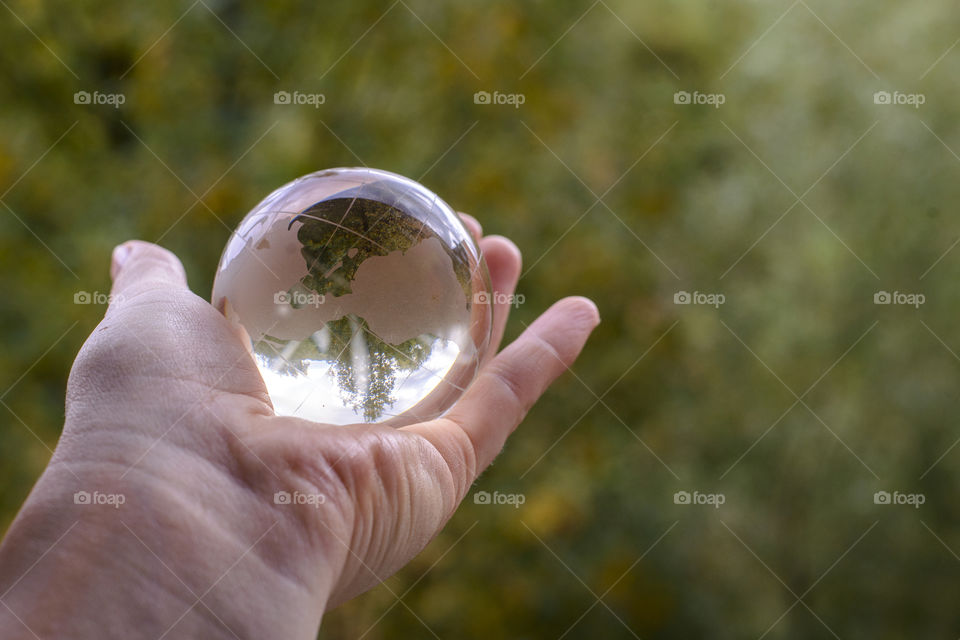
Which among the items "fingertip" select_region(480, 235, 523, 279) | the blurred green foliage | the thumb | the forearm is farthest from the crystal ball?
the blurred green foliage

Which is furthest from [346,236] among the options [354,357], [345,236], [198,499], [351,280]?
[198,499]

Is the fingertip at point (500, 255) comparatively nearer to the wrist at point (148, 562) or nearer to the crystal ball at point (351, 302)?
the crystal ball at point (351, 302)

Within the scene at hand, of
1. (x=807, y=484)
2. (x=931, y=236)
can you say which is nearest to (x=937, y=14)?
(x=931, y=236)

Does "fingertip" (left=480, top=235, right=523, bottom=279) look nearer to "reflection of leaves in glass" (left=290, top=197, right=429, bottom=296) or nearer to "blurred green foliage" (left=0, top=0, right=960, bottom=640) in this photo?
"reflection of leaves in glass" (left=290, top=197, right=429, bottom=296)

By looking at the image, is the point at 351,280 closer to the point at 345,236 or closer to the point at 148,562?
the point at 345,236

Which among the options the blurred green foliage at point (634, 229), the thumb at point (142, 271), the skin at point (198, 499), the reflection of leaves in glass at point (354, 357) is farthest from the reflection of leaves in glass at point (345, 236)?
the blurred green foliage at point (634, 229)
